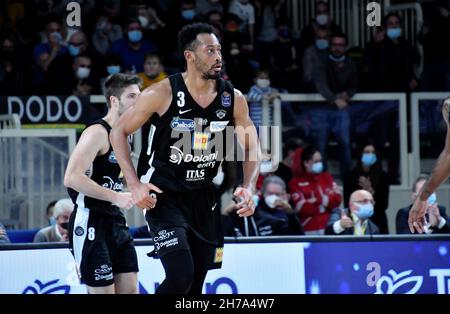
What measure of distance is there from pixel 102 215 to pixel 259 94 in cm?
594

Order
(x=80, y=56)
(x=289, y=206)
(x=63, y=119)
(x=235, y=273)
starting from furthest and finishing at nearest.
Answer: (x=80, y=56), (x=63, y=119), (x=289, y=206), (x=235, y=273)

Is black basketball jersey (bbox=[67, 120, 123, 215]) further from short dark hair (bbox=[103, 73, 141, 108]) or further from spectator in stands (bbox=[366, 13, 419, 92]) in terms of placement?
spectator in stands (bbox=[366, 13, 419, 92])

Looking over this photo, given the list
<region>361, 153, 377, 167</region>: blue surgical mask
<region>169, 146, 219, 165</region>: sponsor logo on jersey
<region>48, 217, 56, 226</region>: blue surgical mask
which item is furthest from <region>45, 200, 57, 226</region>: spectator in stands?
<region>169, 146, 219, 165</region>: sponsor logo on jersey

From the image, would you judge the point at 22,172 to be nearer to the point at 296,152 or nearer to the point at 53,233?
the point at 53,233

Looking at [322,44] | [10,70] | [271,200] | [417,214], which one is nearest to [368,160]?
[271,200]

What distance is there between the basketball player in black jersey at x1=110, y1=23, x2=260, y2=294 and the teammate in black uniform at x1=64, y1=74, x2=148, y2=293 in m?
0.59

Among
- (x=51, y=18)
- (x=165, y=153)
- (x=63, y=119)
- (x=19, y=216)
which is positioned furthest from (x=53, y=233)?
(x=51, y=18)

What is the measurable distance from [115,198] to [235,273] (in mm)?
2436

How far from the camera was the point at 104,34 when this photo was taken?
49.0 ft

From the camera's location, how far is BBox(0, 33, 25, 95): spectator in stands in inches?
551

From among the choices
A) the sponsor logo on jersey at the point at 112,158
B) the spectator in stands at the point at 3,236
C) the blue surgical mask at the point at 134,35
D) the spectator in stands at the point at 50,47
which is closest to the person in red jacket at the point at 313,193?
the blue surgical mask at the point at 134,35

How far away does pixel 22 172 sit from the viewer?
1275cm
